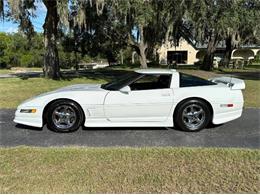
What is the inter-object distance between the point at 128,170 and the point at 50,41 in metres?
15.2

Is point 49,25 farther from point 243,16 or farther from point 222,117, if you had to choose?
point 222,117

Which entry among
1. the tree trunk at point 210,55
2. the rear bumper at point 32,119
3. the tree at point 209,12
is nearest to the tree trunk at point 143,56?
the tree at point 209,12

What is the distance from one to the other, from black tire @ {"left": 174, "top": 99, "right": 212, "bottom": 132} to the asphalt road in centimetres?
15

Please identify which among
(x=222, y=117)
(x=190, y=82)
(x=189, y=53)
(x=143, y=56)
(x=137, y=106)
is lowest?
(x=222, y=117)

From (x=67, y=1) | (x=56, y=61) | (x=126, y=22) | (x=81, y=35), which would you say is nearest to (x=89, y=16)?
(x=126, y=22)

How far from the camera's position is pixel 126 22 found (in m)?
22.8

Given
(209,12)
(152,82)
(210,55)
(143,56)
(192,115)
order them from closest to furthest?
(192,115), (152,82), (209,12), (143,56), (210,55)

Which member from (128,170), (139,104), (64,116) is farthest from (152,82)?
(128,170)

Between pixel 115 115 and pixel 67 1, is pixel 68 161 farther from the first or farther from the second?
pixel 67 1

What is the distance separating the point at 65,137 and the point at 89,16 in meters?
17.1

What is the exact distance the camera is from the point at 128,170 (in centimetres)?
426

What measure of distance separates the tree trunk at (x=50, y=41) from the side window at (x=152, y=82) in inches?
508

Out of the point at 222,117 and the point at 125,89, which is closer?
the point at 125,89

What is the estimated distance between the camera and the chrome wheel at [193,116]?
6363 millimetres
